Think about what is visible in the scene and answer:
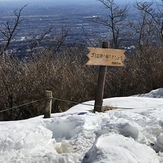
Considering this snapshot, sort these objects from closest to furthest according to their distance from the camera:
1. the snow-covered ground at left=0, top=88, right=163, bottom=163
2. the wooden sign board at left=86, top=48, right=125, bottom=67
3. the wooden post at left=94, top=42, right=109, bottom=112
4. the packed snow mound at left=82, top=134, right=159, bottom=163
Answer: the packed snow mound at left=82, top=134, right=159, bottom=163, the snow-covered ground at left=0, top=88, right=163, bottom=163, the wooden sign board at left=86, top=48, right=125, bottom=67, the wooden post at left=94, top=42, right=109, bottom=112

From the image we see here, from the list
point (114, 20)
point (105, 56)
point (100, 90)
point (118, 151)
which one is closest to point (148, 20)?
point (114, 20)

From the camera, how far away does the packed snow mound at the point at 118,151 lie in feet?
13.1

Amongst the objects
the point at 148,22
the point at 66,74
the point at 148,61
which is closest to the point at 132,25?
the point at 148,22

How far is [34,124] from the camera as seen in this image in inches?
210

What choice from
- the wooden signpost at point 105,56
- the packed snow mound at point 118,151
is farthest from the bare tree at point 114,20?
the packed snow mound at point 118,151

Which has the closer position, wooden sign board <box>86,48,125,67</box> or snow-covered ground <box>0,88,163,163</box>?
snow-covered ground <box>0,88,163,163</box>

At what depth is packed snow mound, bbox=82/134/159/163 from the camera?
3.98 meters

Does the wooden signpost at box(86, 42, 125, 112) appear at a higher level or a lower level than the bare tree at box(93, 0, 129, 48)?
higher

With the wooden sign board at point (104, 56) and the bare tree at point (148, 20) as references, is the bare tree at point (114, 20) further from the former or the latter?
the wooden sign board at point (104, 56)

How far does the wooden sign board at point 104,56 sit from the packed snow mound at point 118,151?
7.09ft

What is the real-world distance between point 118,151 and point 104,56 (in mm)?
2683

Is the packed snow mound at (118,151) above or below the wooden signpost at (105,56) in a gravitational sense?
below

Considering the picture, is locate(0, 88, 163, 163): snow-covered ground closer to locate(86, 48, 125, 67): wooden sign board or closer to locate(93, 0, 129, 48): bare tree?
locate(86, 48, 125, 67): wooden sign board

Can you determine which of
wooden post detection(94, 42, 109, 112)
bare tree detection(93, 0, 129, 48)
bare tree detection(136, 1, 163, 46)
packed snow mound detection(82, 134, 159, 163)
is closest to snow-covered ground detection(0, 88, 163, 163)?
packed snow mound detection(82, 134, 159, 163)
